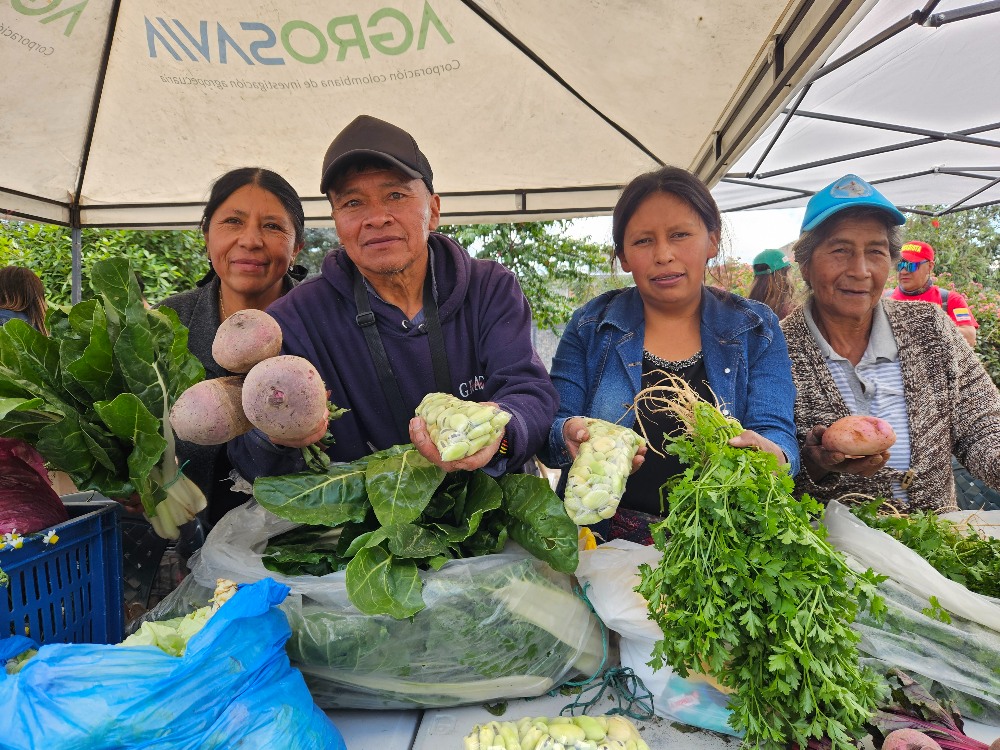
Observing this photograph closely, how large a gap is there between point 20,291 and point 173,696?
4177mm

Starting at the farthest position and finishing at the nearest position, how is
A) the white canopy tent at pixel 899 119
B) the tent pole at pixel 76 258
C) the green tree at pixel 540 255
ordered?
the green tree at pixel 540 255 → the tent pole at pixel 76 258 → the white canopy tent at pixel 899 119

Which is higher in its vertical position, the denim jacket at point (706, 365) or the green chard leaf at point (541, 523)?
the denim jacket at point (706, 365)

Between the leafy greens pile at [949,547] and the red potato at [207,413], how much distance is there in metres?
1.82

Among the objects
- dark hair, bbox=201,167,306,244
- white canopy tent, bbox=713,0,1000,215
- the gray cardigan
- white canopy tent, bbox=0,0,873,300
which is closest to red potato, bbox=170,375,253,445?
dark hair, bbox=201,167,306,244

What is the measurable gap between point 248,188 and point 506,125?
4.58 ft

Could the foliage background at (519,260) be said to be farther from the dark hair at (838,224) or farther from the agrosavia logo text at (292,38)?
the agrosavia logo text at (292,38)

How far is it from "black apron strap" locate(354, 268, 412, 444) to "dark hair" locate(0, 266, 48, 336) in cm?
331

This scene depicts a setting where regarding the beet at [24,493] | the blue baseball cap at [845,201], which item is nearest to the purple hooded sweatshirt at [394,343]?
the beet at [24,493]

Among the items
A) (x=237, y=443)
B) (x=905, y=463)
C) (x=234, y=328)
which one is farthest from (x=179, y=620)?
(x=905, y=463)

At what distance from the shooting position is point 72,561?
1488 mm

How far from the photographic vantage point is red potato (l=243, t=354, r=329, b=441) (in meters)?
1.39

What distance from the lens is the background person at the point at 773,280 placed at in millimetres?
4512

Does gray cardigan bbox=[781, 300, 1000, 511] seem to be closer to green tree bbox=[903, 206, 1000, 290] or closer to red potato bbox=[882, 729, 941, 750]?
red potato bbox=[882, 729, 941, 750]

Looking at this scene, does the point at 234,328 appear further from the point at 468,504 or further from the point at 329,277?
the point at 468,504
